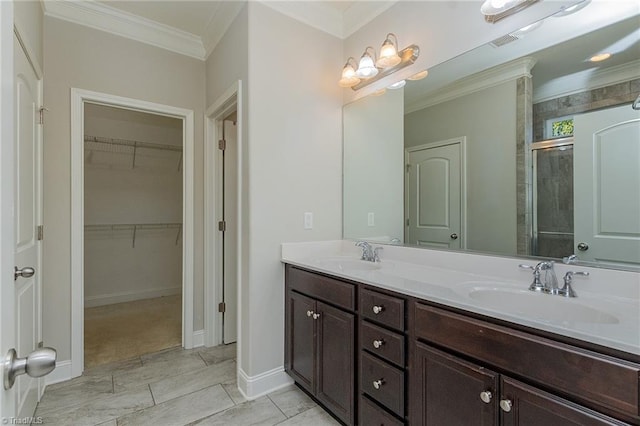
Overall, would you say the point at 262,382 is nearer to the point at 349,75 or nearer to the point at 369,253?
the point at 369,253

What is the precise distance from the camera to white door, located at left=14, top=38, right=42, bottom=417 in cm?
153

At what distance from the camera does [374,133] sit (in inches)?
93.0

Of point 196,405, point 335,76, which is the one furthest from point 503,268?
point 196,405

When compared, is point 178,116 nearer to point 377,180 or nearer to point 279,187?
point 279,187

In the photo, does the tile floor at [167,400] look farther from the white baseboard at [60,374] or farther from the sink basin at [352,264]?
the sink basin at [352,264]

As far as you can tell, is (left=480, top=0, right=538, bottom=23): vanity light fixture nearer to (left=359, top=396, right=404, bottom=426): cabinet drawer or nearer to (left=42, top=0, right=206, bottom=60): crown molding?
(left=359, top=396, right=404, bottom=426): cabinet drawer

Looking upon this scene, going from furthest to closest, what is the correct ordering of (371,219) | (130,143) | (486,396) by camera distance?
(130,143) → (371,219) → (486,396)

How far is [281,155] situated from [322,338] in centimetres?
119

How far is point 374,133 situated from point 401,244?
860 millimetres

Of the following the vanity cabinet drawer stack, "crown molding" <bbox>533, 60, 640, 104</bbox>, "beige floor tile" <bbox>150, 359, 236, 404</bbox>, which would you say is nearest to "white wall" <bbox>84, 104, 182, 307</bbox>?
"beige floor tile" <bbox>150, 359, 236, 404</bbox>

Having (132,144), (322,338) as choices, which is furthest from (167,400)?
(132,144)

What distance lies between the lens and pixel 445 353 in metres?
1.19

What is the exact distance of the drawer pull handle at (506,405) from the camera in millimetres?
998

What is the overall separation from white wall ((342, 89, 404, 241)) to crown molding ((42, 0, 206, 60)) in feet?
4.93
